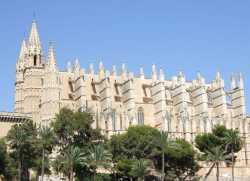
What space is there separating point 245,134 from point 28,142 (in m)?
33.5

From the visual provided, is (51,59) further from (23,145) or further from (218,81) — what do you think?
(218,81)

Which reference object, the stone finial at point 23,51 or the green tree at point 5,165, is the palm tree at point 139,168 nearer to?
the green tree at point 5,165

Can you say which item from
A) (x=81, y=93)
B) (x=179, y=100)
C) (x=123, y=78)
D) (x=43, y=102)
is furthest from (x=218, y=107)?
(x=43, y=102)

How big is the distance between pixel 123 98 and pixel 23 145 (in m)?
23.7

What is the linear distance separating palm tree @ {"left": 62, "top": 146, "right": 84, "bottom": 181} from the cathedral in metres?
14.9

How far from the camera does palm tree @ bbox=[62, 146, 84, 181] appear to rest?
46281 mm

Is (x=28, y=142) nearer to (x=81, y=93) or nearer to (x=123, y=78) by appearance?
(x=81, y=93)

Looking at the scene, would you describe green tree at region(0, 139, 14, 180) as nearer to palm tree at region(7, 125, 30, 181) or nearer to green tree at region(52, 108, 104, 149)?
palm tree at region(7, 125, 30, 181)

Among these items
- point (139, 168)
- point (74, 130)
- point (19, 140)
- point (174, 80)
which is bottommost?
point (139, 168)

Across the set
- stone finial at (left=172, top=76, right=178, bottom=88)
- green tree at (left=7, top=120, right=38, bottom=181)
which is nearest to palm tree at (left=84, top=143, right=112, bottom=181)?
green tree at (left=7, top=120, right=38, bottom=181)

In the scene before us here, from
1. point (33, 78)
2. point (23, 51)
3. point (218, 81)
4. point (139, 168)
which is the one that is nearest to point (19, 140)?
point (139, 168)

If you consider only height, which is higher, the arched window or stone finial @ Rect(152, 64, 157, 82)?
stone finial @ Rect(152, 64, 157, 82)

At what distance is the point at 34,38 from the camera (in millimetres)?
72875

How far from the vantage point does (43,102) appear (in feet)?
209
